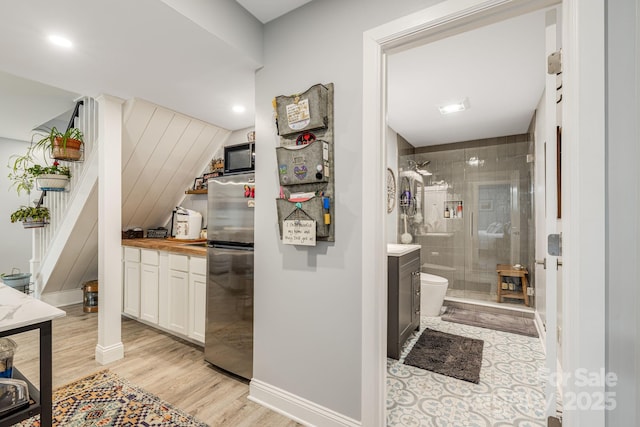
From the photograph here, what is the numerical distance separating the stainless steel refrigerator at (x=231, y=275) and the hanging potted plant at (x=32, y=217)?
2.44 meters

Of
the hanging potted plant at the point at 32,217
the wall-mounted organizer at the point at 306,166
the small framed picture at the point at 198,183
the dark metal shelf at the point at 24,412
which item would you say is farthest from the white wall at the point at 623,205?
the hanging potted plant at the point at 32,217

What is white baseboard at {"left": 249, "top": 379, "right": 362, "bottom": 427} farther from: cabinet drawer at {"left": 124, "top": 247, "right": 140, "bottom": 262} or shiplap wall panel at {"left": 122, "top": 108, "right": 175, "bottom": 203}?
shiplap wall panel at {"left": 122, "top": 108, "right": 175, "bottom": 203}

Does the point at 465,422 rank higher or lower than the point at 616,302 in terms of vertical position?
lower

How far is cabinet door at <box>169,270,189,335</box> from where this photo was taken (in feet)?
8.98

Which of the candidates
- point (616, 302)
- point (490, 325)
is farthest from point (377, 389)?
point (490, 325)

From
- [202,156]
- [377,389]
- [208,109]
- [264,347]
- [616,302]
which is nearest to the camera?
[616,302]

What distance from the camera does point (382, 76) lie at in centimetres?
154

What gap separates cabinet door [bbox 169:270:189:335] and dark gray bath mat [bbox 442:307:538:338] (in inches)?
114

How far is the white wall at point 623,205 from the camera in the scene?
3.20 ft

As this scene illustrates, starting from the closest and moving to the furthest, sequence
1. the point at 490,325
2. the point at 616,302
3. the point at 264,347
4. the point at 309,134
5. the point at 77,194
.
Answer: the point at 616,302 < the point at 309,134 < the point at 264,347 < the point at 77,194 < the point at 490,325

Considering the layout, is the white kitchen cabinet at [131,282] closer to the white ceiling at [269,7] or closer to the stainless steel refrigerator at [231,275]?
the stainless steel refrigerator at [231,275]

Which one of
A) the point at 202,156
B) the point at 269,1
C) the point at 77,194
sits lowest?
the point at 77,194

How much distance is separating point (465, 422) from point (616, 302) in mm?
1211

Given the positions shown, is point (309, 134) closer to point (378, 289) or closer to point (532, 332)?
point (378, 289)
